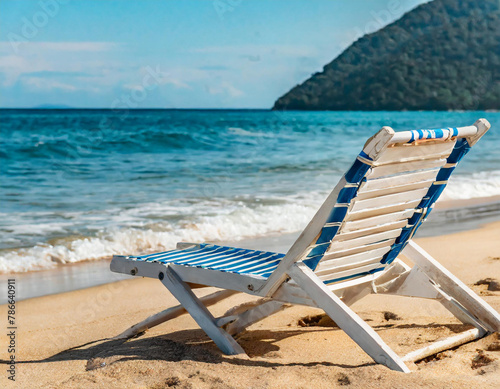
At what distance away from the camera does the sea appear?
7.79m

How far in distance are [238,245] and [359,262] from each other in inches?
172

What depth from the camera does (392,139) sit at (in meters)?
2.58

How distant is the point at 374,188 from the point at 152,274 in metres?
1.38

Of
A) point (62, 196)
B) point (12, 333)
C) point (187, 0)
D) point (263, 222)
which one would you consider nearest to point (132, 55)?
point (187, 0)

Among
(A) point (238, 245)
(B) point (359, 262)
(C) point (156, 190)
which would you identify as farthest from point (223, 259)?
(C) point (156, 190)

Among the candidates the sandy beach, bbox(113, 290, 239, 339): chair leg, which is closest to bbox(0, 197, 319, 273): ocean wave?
the sandy beach

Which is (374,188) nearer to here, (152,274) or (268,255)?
(268,255)

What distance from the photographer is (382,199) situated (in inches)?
119

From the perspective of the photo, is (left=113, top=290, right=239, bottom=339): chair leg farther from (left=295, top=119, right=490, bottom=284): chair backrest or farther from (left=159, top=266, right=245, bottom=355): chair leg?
(left=295, top=119, right=490, bottom=284): chair backrest

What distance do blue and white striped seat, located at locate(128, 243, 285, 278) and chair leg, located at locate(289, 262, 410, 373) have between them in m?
0.29

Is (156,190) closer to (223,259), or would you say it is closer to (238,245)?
(238,245)

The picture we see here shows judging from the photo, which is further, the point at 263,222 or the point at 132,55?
the point at 132,55

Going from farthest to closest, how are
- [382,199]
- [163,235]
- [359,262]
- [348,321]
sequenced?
[163,235] → [359,262] → [382,199] → [348,321]

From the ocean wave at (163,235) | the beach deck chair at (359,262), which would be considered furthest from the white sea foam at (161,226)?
the beach deck chair at (359,262)
